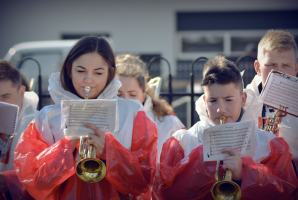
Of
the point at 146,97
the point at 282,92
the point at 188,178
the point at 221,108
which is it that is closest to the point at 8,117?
the point at 146,97

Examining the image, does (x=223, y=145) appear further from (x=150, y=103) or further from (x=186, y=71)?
(x=186, y=71)

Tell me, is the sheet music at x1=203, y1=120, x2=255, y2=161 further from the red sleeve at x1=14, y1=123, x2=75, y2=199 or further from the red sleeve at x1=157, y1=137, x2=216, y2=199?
the red sleeve at x1=14, y1=123, x2=75, y2=199

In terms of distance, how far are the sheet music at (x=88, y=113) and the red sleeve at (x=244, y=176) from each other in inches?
20.3

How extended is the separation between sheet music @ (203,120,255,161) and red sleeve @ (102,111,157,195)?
1.38 ft

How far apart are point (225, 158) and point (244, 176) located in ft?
Answer: 0.65

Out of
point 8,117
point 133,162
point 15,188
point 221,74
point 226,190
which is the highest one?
point 221,74

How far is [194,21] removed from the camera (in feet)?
35.2

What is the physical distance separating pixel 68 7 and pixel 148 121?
9.38 metres

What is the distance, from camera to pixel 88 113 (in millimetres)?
1941

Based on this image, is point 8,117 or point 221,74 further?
point 8,117

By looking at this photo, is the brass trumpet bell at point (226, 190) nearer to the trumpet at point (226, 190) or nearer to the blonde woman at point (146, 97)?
the trumpet at point (226, 190)

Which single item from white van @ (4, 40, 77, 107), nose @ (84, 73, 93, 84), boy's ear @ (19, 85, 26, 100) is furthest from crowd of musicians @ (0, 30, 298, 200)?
white van @ (4, 40, 77, 107)

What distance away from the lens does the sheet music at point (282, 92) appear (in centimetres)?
241

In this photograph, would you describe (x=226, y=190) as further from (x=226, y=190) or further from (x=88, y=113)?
(x=88, y=113)
